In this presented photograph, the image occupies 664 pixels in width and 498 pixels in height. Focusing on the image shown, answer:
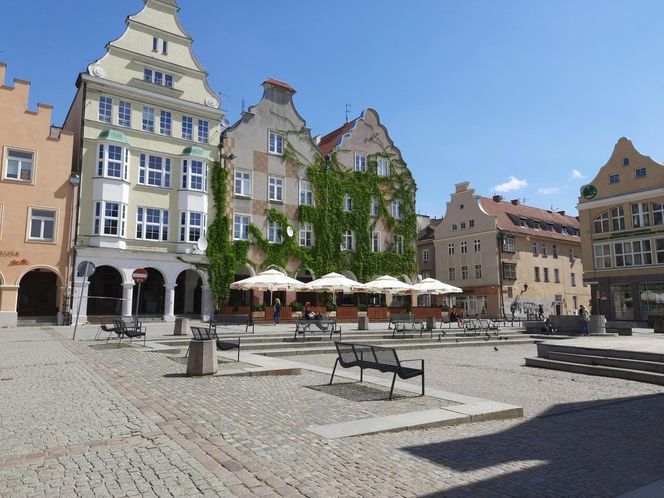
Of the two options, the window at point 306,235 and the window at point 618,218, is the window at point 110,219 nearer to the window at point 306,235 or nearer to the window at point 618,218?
the window at point 306,235

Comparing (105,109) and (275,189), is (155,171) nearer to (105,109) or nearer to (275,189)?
(105,109)

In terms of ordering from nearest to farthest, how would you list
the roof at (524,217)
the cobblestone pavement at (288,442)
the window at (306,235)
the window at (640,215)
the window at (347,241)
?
the cobblestone pavement at (288,442) < the window at (306,235) < the window at (347,241) < the window at (640,215) < the roof at (524,217)

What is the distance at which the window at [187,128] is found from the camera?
116ft

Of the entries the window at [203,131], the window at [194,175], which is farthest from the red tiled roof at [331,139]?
the window at [194,175]

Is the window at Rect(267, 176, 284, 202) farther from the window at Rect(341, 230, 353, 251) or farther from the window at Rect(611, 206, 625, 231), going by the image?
the window at Rect(611, 206, 625, 231)

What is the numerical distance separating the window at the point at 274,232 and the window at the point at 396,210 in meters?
12.1

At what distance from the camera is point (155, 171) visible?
3378 cm

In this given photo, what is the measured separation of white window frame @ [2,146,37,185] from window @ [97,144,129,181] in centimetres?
359

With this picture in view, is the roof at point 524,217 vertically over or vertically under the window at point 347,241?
over

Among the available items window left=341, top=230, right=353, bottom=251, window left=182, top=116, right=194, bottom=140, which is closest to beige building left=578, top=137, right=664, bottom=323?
window left=341, top=230, right=353, bottom=251

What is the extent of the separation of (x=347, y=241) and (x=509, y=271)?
68.8ft

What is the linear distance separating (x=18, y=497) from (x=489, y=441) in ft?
17.4

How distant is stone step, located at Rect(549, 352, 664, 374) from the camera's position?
40.0 feet

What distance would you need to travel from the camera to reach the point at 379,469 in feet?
17.3
